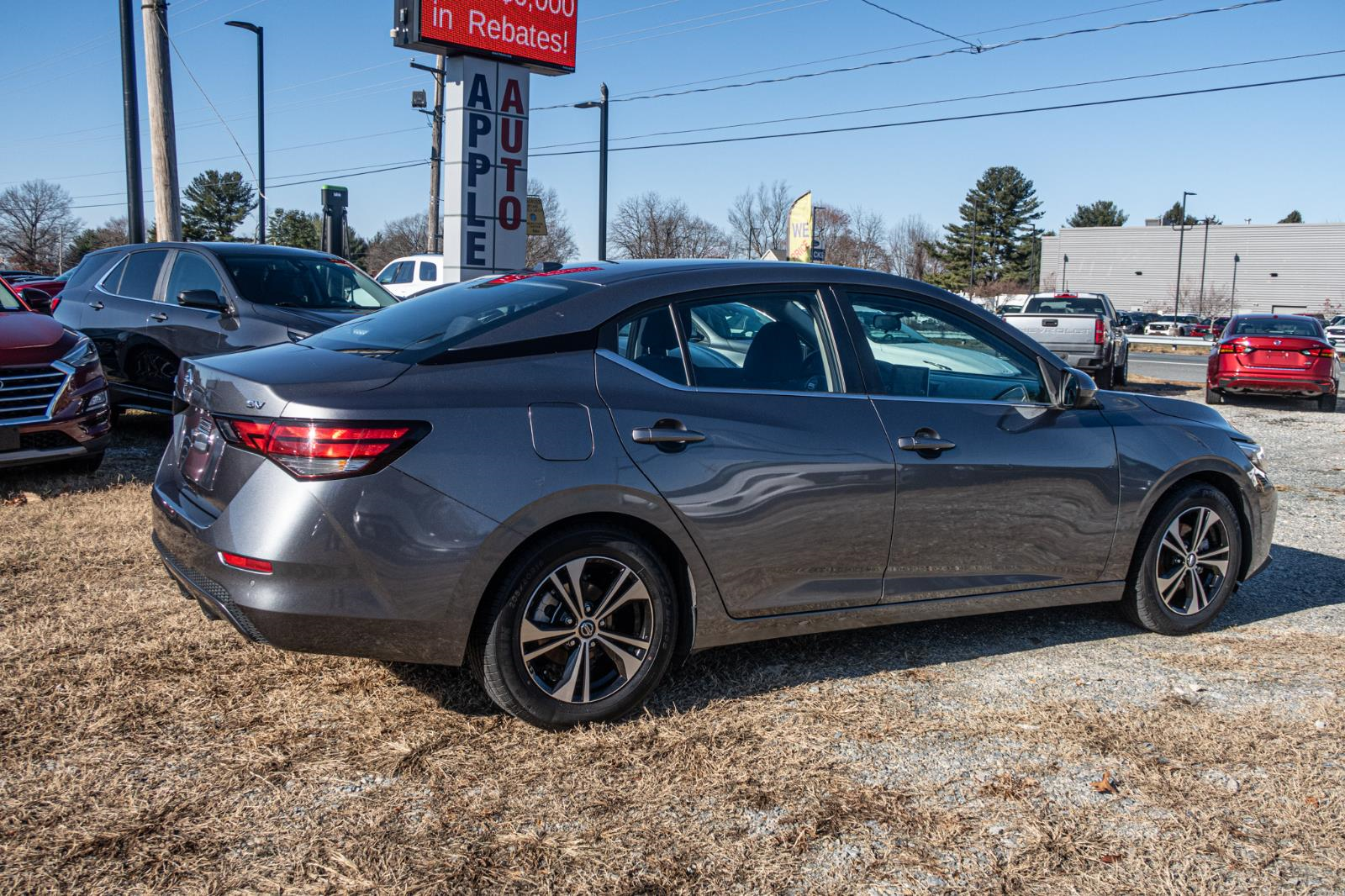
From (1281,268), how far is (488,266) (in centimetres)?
9877

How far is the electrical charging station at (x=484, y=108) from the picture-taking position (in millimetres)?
13547

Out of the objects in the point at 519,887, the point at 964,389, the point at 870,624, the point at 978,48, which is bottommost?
the point at 519,887

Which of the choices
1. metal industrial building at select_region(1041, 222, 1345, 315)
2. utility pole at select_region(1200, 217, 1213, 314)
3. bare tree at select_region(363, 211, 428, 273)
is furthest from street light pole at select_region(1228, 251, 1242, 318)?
bare tree at select_region(363, 211, 428, 273)

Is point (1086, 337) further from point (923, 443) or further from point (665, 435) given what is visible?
point (665, 435)

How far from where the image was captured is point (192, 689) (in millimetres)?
3973

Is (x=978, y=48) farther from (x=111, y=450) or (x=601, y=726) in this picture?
(x=601, y=726)

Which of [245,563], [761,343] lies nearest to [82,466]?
[245,563]

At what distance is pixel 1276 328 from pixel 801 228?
45.6ft

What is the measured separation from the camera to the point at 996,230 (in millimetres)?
110375

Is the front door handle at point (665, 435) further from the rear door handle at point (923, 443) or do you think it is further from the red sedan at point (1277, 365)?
the red sedan at point (1277, 365)

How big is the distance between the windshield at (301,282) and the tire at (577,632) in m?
5.83

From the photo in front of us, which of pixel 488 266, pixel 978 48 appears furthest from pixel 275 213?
pixel 488 266

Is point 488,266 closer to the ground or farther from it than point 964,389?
farther from it

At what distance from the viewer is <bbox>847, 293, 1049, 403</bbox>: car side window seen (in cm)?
439
